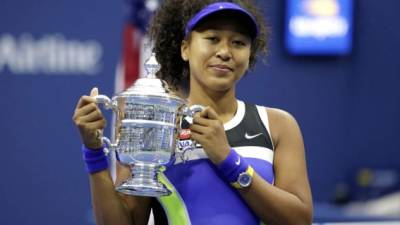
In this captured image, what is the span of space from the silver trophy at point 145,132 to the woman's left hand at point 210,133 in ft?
0.08

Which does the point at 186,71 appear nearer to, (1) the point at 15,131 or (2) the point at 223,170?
(2) the point at 223,170

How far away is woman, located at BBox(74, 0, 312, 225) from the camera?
239cm

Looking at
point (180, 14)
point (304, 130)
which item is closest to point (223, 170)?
point (180, 14)

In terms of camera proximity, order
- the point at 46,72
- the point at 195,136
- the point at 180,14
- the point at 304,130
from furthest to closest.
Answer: the point at 304,130
the point at 46,72
the point at 180,14
the point at 195,136

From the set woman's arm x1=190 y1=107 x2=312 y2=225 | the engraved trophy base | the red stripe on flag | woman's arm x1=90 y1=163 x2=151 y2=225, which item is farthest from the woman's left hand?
the red stripe on flag

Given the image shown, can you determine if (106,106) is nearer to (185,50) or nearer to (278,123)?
(185,50)

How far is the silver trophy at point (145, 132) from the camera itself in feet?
7.75

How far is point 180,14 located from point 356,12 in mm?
5335

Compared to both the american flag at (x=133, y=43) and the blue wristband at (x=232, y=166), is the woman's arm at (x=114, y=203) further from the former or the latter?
the american flag at (x=133, y=43)

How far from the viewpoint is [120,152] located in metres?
2.38

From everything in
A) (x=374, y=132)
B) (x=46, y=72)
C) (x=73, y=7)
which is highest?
(x=73, y=7)

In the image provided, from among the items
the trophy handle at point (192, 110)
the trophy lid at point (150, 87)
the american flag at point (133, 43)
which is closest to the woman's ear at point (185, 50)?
the trophy lid at point (150, 87)

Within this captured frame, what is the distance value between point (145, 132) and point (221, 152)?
0.19 meters

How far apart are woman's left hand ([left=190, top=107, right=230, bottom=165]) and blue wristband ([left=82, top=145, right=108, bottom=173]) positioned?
0.23 m
